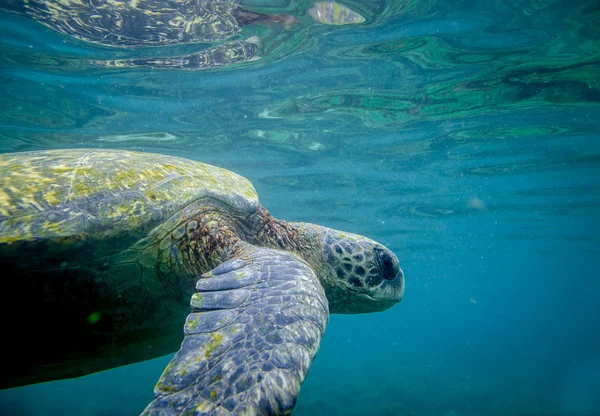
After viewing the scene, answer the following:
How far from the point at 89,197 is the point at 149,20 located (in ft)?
17.0

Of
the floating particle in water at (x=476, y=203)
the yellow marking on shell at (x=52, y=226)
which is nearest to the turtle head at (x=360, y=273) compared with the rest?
the yellow marking on shell at (x=52, y=226)

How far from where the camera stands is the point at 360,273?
3850 millimetres

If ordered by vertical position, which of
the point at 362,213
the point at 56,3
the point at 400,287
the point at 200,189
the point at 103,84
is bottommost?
the point at 362,213

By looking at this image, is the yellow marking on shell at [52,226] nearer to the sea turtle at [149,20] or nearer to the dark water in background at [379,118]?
the dark water in background at [379,118]

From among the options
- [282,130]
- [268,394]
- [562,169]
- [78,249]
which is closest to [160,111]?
[282,130]

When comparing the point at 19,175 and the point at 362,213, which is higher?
the point at 19,175

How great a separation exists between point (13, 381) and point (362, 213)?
17764 mm

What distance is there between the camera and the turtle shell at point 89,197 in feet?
7.92

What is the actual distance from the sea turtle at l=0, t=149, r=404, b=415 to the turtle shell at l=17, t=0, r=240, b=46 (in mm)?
3893

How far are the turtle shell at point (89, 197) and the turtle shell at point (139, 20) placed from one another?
4.01 metres

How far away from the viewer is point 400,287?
3.97 meters

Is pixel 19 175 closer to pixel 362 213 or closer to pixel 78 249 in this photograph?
pixel 78 249

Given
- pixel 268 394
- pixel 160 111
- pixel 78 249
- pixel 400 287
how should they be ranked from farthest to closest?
1. pixel 160 111
2. pixel 400 287
3. pixel 78 249
4. pixel 268 394

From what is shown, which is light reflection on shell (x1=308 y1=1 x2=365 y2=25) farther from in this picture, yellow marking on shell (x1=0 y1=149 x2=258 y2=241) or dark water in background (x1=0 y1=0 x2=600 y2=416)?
yellow marking on shell (x1=0 y1=149 x2=258 y2=241)
